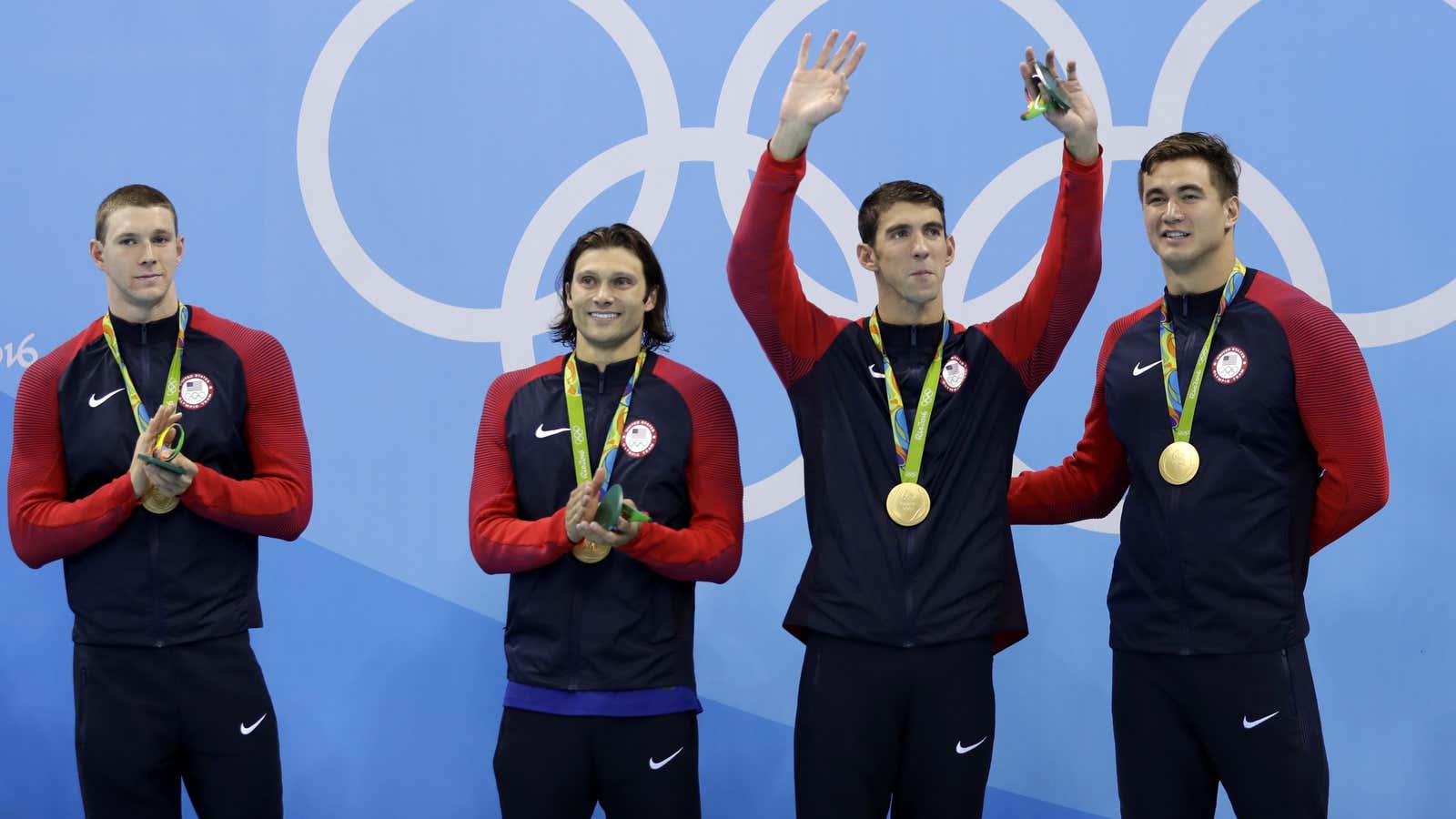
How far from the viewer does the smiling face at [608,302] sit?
3.34 metres

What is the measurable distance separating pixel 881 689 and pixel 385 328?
251 cm

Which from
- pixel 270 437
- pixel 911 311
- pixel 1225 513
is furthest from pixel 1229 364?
pixel 270 437

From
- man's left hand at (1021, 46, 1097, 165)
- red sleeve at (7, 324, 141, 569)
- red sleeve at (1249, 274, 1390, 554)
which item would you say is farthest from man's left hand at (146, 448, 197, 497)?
red sleeve at (1249, 274, 1390, 554)

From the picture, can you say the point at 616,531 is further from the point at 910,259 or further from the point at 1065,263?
the point at 1065,263

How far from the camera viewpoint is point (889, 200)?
3.31 m

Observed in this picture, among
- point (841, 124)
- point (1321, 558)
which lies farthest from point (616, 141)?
point (1321, 558)

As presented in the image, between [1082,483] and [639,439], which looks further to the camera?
[1082,483]

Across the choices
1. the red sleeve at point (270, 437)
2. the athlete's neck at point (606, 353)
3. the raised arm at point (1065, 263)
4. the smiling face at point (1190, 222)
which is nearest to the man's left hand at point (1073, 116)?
the raised arm at point (1065, 263)

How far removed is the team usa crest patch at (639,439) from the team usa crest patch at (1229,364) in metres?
1.32

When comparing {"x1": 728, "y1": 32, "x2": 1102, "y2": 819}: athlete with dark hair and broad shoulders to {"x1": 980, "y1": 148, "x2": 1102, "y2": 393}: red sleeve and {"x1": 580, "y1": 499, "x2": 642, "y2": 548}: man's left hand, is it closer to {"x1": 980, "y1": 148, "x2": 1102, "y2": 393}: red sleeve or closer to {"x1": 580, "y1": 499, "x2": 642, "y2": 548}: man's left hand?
{"x1": 980, "y1": 148, "x2": 1102, "y2": 393}: red sleeve

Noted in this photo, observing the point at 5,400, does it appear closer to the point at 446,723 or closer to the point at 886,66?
the point at 446,723

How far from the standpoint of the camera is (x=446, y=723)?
15.6 feet

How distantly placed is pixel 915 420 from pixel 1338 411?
3.07 ft

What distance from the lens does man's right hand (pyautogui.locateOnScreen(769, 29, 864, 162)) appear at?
3.10m
